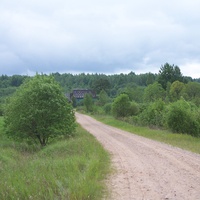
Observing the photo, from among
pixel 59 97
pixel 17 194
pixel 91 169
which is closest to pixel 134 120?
A: pixel 59 97

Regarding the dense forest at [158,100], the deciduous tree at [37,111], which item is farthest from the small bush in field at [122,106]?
the deciduous tree at [37,111]

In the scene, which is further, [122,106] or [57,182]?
[122,106]

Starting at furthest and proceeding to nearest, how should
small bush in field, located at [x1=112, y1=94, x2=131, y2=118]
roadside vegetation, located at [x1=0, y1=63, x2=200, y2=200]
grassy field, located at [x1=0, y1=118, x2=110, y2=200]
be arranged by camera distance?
small bush in field, located at [x1=112, y1=94, x2=131, y2=118] → roadside vegetation, located at [x1=0, y1=63, x2=200, y2=200] → grassy field, located at [x1=0, y1=118, x2=110, y2=200]

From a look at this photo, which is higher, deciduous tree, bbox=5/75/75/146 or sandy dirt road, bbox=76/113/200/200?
deciduous tree, bbox=5/75/75/146

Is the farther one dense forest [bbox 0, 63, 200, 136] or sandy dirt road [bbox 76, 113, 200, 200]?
dense forest [bbox 0, 63, 200, 136]

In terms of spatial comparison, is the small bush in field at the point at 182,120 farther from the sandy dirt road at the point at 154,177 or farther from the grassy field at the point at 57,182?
the grassy field at the point at 57,182

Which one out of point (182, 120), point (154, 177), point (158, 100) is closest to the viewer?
point (154, 177)

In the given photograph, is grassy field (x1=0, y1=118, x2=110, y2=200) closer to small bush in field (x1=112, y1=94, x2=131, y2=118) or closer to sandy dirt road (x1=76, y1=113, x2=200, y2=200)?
sandy dirt road (x1=76, y1=113, x2=200, y2=200)

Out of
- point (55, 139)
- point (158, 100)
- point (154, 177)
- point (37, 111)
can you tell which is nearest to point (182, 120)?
point (158, 100)

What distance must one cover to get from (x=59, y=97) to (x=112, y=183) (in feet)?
46.4

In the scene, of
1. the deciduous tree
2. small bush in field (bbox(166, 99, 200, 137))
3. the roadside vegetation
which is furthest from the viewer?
small bush in field (bbox(166, 99, 200, 137))

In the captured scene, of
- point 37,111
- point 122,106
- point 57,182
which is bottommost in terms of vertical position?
point 57,182

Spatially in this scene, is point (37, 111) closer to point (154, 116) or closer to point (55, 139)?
point (55, 139)

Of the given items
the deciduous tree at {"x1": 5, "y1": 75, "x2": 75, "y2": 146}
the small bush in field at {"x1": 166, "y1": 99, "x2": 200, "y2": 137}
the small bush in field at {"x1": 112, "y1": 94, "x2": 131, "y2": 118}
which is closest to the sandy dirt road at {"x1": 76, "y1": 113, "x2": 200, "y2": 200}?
the deciduous tree at {"x1": 5, "y1": 75, "x2": 75, "y2": 146}
